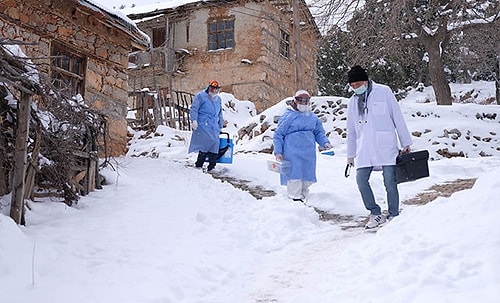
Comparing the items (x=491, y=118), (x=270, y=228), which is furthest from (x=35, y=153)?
(x=491, y=118)

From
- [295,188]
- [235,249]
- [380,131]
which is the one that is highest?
[380,131]

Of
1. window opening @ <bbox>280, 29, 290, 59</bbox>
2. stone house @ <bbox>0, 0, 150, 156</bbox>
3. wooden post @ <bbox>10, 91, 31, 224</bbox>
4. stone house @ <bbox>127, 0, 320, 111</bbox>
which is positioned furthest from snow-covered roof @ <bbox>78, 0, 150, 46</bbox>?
window opening @ <bbox>280, 29, 290, 59</bbox>

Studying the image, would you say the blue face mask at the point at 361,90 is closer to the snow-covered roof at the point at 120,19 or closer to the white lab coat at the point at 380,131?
the white lab coat at the point at 380,131

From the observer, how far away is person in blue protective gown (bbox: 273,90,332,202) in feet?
19.7

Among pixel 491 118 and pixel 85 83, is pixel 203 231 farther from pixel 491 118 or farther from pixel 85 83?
pixel 491 118

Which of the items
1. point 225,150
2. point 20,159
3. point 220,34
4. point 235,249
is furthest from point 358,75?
point 220,34

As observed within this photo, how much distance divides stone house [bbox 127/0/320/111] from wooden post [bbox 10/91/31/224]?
1538cm

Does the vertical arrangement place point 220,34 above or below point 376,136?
above

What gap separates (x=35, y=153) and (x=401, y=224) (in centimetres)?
301

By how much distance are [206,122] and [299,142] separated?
2.46 m

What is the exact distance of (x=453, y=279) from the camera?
244cm

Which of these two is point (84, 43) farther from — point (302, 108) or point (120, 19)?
point (302, 108)

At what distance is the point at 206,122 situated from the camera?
8.11 metres

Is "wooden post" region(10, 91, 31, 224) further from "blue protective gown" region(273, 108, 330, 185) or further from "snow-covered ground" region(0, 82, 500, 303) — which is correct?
"blue protective gown" region(273, 108, 330, 185)
